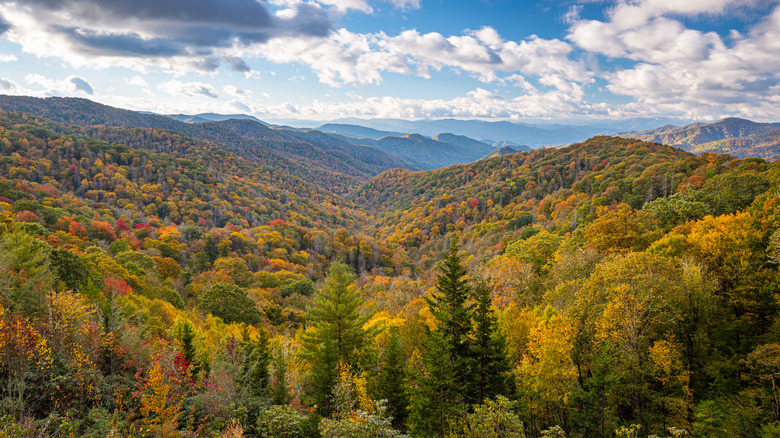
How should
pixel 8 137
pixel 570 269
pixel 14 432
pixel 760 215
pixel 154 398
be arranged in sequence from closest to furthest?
1. pixel 14 432
2. pixel 154 398
3. pixel 760 215
4. pixel 570 269
5. pixel 8 137

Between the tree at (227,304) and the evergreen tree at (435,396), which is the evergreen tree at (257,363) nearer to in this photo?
the evergreen tree at (435,396)

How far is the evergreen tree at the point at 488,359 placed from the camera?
22031 millimetres

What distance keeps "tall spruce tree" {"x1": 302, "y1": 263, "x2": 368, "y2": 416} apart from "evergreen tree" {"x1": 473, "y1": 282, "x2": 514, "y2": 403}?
860 centimetres

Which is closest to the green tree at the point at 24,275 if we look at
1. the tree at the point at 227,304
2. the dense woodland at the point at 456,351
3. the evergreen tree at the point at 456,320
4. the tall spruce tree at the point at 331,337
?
the dense woodland at the point at 456,351

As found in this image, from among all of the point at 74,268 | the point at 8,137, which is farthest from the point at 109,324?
the point at 8,137

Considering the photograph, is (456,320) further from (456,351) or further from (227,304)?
(227,304)

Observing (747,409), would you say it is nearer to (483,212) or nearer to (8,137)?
(483,212)

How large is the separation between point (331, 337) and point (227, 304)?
84.2 feet

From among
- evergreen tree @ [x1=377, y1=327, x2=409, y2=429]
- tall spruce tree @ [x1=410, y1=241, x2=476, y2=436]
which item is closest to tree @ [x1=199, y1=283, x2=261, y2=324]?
evergreen tree @ [x1=377, y1=327, x2=409, y2=429]

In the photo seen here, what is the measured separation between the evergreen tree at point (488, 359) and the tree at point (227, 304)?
33680 mm

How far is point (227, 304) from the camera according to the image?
44750 millimetres

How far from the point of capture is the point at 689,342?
23.8 meters

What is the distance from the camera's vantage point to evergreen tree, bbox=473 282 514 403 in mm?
22031

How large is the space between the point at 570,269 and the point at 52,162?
178869 millimetres
